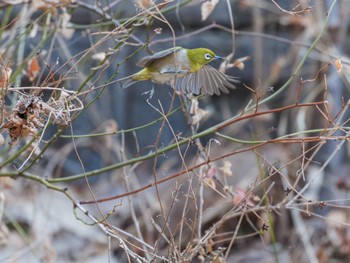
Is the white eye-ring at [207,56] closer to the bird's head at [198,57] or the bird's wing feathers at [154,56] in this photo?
the bird's head at [198,57]

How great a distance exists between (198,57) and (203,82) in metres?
0.09

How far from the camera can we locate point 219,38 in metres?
6.07

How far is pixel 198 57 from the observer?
7.11 ft

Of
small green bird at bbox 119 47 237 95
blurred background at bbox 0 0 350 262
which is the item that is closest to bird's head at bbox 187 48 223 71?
small green bird at bbox 119 47 237 95

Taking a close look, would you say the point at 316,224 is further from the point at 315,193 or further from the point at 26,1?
the point at 26,1

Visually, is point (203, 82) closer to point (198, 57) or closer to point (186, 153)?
point (198, 57)

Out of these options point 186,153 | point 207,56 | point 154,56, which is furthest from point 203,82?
point 186,153

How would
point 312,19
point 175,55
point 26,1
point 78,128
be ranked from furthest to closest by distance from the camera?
point 78,128 < point 312,19 < point 26,1 < point 175,55

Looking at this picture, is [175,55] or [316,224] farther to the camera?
[316,224]

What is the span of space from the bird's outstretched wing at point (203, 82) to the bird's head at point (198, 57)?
7cm

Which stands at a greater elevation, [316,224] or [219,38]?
[219,38]

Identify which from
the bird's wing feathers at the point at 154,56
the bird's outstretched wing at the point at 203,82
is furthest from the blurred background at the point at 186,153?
the bird's wing feathers at the point at 154,56

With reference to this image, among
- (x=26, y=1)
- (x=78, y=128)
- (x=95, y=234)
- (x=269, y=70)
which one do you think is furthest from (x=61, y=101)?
(x=269, y=70)

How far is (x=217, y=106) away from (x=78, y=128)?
1.25 m
